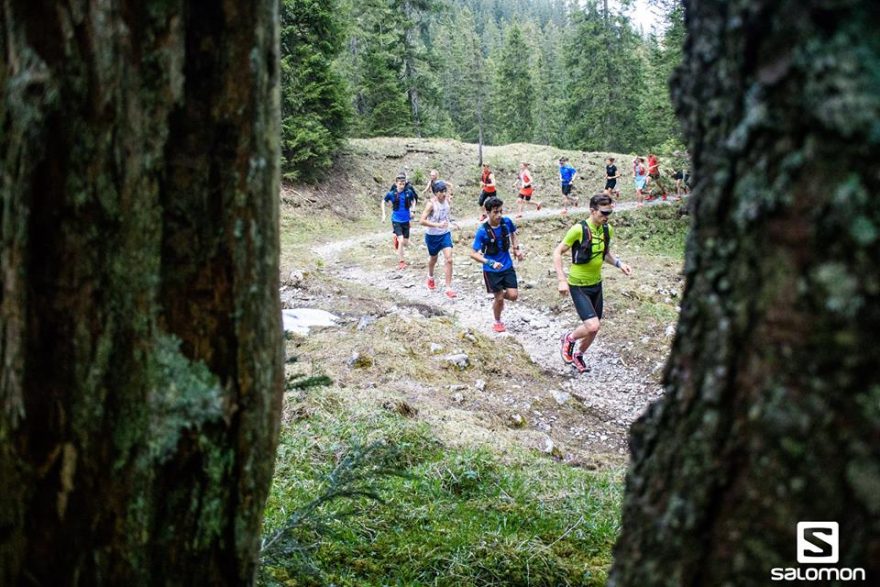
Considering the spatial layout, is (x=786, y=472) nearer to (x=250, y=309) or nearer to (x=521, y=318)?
(x=250, y=309)

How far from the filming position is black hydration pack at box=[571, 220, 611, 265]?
830 cm

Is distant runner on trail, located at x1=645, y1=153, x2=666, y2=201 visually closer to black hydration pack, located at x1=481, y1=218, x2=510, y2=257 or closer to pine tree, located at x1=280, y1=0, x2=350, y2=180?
pine tree, located at x1=280, y1=0, x2=350, y2=180

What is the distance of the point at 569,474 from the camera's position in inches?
208

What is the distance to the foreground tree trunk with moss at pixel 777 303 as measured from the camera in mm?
786

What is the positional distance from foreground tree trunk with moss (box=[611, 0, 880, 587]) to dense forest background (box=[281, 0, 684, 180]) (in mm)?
6533

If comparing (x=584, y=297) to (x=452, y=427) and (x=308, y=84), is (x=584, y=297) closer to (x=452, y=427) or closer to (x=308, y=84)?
(x=452, y=427)

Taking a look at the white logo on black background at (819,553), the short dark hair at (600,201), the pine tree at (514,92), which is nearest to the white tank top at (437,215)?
the short dark hair at (600,201)

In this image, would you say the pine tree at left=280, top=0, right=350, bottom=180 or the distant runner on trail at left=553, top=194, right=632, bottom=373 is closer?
the distant runner on trail at left=553, top=194, right=632, bottom=373

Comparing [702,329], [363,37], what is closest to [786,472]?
[702,329]

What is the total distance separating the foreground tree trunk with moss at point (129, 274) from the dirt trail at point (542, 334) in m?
6.84

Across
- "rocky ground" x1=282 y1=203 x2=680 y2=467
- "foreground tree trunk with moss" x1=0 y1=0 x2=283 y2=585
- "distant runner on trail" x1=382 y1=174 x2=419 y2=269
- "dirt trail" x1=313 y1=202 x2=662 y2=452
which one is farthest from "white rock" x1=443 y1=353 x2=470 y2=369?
"foreground tree trunk with moss" x1=0 y1=0 x2=283 y2=585

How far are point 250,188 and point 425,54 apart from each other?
38235 millimetres

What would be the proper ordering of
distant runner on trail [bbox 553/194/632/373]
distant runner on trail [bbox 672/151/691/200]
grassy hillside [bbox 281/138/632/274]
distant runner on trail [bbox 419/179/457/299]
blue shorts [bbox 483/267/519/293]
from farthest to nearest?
grassy hillside [bbox 281/138/632/274]
distant runner on trail [bbox 672/151/691/200]
distant runner on trail [bbox 419/179/457/299]
blue shorts [bbox 483/267/519/293]
distant runner on trail [bbox 553/194/632/373]

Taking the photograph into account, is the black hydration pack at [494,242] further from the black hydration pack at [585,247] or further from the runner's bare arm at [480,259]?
the black hydration pack at [585,247]
